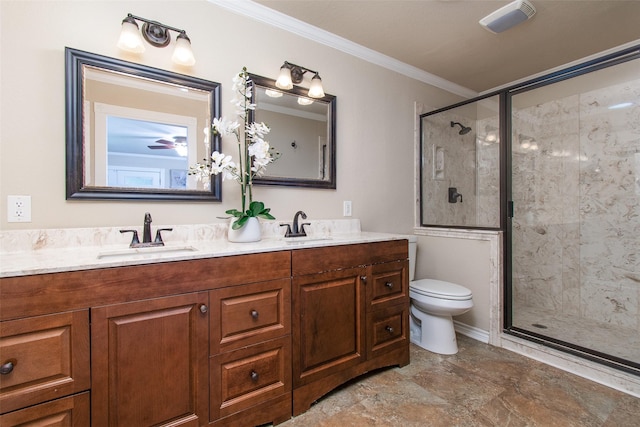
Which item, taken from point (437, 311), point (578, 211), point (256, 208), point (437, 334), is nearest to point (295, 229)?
point (256, 208)

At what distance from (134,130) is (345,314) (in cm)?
148

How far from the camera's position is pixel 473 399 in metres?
1.60

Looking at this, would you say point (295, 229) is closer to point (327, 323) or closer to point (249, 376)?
point (327, 323)

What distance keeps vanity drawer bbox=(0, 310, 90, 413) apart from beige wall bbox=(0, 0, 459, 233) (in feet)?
2.08

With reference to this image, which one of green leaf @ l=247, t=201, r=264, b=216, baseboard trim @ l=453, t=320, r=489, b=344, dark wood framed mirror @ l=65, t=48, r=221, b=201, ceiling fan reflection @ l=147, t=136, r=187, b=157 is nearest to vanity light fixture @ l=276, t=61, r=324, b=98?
dark wood framed mirror @ l=65, t=48, r=221, b=201

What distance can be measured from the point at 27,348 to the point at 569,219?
143 inches

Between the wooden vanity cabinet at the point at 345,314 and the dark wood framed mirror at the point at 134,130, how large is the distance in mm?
780

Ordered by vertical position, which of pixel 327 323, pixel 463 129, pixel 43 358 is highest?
pixel 463 129

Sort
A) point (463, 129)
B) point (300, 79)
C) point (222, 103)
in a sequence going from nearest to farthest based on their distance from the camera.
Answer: point (222, 103)
point (300, 79)
point (463, 129)

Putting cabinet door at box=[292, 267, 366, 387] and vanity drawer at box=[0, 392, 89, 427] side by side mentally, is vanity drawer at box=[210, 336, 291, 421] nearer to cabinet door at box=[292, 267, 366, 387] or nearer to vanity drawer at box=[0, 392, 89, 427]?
cabinet door at box=[292, 267, 366, 387]

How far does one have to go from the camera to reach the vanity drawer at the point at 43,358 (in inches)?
35.7

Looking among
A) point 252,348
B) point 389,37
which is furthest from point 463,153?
point 252,348

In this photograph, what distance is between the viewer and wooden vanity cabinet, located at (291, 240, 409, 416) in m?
1.50

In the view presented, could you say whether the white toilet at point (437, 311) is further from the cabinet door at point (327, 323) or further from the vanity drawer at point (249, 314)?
the vanity drawer at point (249, 314)
